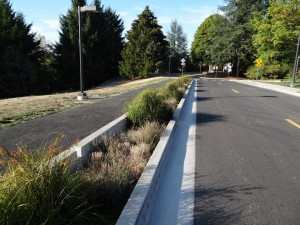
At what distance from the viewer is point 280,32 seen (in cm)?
3669

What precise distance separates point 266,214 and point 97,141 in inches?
120

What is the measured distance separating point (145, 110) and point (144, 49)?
39.4 meters

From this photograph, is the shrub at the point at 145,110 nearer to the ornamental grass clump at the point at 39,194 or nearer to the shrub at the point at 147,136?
the shrub at the point at 147,136

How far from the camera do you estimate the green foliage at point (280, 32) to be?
121ft

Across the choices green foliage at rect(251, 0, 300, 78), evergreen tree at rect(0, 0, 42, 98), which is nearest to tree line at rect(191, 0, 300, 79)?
green foliage at rect(251, 0, 300, 78)

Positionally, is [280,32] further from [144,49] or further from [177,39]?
[177,39]

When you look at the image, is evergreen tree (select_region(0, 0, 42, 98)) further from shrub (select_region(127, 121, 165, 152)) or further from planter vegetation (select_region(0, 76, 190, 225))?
planter vegetation (select_region(0, 76, 190, 225))

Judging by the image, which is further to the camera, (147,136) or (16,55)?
(16,55)

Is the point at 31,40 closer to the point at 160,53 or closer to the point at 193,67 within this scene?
the point at 160,53

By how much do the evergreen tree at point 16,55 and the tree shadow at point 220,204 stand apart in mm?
30708

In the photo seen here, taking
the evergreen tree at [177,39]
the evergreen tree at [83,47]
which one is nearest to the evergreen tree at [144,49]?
the evergreen tree at [83,47]

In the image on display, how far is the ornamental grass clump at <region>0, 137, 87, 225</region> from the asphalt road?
4.90ft

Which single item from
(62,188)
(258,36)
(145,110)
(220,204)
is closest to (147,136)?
(145,110)

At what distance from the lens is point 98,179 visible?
143 inches
